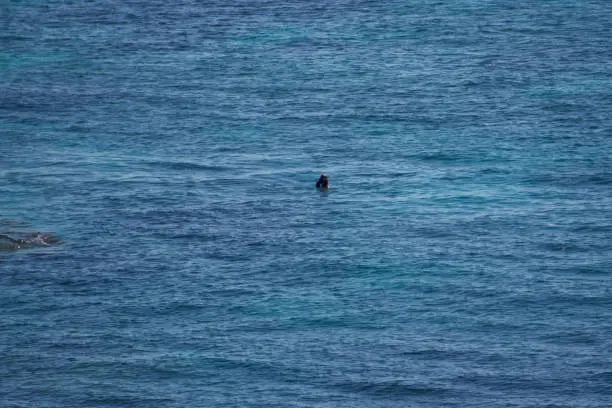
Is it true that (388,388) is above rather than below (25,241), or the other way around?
below

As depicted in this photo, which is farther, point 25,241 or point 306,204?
point 306,204

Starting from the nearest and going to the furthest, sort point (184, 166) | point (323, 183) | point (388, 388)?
point (388, 388), point (323, 183), point (184, 166)

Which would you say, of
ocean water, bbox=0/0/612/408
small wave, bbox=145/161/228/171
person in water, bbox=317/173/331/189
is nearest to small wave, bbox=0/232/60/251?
ocean water, bbox=0/0/612/408

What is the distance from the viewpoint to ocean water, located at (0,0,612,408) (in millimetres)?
56522

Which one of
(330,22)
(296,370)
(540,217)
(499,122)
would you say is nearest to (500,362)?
(296,370)

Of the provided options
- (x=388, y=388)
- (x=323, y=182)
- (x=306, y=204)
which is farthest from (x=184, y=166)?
(x=388, y=388)

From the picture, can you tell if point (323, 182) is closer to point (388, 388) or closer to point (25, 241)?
point (25, 241)

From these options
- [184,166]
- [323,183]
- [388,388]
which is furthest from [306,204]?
[388,388]

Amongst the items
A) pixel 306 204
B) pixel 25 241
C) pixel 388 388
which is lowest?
pixel 388 388

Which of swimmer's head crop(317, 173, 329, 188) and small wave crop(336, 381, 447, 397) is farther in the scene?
swimmer's head crop(317, 173, 329, 188)

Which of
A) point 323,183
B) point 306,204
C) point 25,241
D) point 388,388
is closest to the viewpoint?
point 388,388

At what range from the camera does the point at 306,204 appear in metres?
77.9

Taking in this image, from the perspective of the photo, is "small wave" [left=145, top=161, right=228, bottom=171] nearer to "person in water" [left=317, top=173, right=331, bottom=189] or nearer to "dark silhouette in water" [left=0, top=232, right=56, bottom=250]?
"person in water" [left=317, top=173, right=331, bottom=189]

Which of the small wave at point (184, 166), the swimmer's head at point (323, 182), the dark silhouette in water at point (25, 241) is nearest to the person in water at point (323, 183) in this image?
the swimmer's head at point (323, 182)
